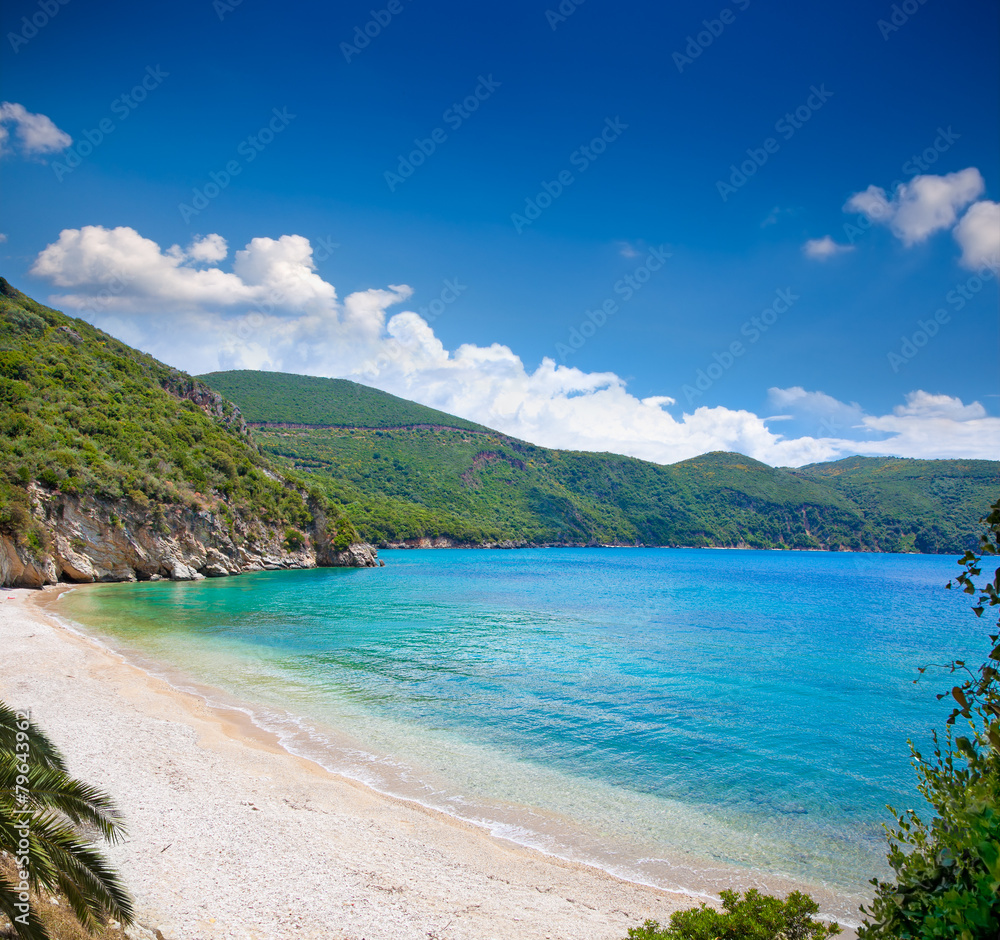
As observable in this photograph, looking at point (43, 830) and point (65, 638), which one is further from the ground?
point (43, 830)

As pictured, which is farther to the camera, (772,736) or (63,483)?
(63,483)

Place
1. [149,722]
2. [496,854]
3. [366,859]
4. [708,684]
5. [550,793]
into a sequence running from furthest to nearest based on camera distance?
[708,684]
[149,722]
[550,793]
[496,854]
[366,859]

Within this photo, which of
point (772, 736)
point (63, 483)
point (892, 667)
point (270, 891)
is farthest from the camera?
point (63, 483)

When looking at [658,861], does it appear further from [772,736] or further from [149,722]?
[149,722]

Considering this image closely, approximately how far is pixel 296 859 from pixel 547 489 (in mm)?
161378

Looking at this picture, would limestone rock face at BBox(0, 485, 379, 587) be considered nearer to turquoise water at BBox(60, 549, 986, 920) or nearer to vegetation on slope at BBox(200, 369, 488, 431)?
turquoise water at BBox(60, 549, 986, 920)

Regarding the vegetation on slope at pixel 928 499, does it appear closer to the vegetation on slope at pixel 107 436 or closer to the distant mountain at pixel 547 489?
the distant mountain at pixel 547 489

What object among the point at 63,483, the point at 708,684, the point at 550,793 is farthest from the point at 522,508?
the point at 550,793

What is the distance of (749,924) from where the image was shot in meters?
5.41

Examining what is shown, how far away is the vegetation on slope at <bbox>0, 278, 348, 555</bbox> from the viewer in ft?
129

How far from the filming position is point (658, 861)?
8.93 meters

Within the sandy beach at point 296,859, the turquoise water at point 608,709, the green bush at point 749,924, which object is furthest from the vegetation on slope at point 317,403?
the green bush at point 749,924

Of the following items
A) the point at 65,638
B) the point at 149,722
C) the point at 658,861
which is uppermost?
the point at 658,861

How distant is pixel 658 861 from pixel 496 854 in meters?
2.53
